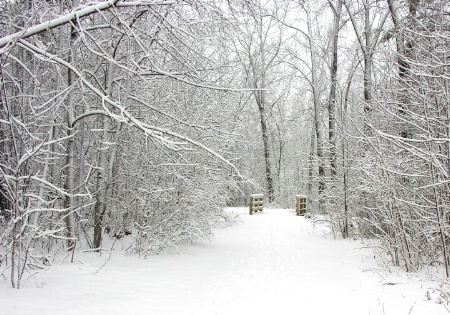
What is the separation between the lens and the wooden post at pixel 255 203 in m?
18.2

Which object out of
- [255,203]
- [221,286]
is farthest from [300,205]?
[221,286]

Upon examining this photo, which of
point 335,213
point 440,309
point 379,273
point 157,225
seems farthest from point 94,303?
point 335,213

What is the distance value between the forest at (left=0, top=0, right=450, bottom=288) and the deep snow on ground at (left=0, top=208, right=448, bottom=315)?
0.40m

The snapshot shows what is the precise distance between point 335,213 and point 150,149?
577 cm

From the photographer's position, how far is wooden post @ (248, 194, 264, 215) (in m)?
18.2

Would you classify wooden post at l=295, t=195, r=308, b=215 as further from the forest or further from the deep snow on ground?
the deep snow on ground

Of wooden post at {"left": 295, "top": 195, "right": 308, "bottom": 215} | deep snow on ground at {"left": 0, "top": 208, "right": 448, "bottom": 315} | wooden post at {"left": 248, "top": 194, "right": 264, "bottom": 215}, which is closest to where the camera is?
deep snow on ground at {"left": 0, "top": 208, "right": 448, "bottom": 315}

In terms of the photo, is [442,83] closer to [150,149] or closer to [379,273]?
[379,273]

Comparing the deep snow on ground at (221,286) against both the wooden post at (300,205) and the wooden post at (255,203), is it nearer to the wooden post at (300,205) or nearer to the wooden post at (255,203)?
the wooden post at (300,205)

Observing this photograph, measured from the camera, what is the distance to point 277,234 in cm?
1152

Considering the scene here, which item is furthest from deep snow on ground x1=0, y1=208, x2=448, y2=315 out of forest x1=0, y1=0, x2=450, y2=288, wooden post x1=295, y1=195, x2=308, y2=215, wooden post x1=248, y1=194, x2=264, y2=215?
wooden post x1=248, y1=194, x2=264, y2=215

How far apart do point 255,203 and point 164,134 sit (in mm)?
13473

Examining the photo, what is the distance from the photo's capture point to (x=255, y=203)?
18688 mm

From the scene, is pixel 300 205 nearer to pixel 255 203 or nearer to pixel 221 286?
pixel 255 203
